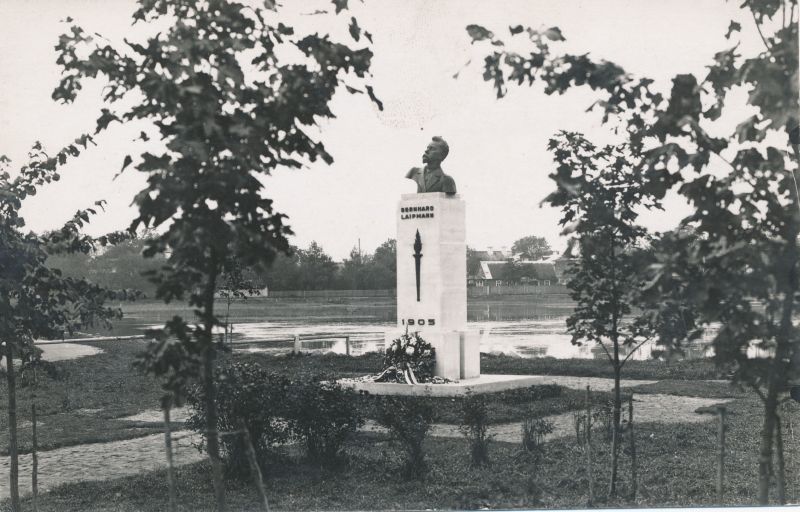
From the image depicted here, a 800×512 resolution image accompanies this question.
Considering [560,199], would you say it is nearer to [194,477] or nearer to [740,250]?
[740,250]


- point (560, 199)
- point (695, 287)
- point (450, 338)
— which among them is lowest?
point (450, 338)

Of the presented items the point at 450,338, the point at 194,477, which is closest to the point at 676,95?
the point at 194,477

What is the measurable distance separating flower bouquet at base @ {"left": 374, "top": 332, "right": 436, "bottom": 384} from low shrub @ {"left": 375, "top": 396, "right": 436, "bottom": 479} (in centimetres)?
507

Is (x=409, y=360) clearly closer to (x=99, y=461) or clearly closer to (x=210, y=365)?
(x=99, y=461)

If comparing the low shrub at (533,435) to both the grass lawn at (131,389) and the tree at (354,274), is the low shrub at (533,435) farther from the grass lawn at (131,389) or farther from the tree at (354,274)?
the tree at (354,274)

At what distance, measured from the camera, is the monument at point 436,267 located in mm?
13422

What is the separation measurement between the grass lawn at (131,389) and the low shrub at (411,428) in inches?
58.0

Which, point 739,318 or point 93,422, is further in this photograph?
point 93,422

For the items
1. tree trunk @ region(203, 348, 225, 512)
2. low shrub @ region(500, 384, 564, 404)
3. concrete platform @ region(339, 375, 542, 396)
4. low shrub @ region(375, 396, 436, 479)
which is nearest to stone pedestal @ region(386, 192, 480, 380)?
concrete platform @ region(339, 375, 542, 396)

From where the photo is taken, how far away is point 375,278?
194ft

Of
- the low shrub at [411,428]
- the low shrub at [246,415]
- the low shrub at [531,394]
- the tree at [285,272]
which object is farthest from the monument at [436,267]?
the tree at [285,272]

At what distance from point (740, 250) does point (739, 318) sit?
1.14 feet

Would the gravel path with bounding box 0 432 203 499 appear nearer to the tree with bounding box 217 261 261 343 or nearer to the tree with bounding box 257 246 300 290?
the tree with bounding box 217 261 261 343

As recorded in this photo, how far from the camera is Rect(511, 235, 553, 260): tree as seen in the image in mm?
100125
